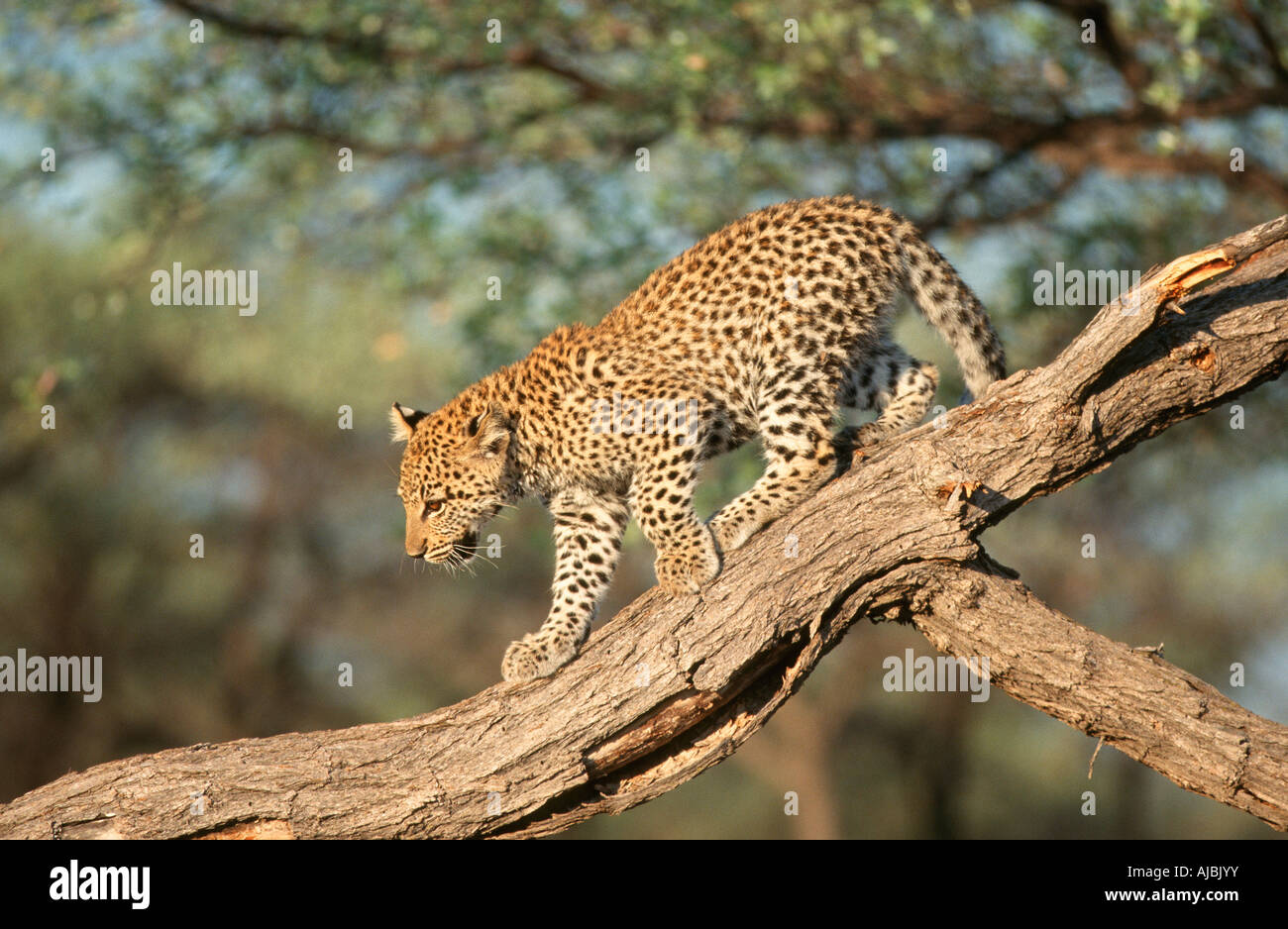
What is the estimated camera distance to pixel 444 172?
1395cm

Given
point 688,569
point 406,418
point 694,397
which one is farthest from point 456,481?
point 688,569

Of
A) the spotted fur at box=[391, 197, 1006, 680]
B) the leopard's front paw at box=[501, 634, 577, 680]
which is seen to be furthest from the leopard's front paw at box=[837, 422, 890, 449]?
the leopard's front paw at box=[501, 634, 577, 680]

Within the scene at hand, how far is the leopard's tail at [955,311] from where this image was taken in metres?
7.32

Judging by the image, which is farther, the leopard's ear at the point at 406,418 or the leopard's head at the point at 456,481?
the leopard's ear at the point at 406,418

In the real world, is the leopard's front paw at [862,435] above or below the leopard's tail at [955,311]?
below

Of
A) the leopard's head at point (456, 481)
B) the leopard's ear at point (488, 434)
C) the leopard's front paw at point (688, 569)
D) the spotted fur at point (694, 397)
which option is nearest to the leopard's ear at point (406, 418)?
the spotted fur at point (694, 397)

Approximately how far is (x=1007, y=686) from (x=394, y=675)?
18.6 metres

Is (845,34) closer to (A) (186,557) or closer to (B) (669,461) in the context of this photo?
(B) (669,461)

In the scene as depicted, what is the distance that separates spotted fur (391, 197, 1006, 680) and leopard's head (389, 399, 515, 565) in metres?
0.01

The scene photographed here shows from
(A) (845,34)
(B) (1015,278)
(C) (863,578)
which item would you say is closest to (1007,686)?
(C) (863,578)

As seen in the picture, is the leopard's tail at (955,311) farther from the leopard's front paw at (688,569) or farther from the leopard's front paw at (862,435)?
the leopard's front paw at (688,569)

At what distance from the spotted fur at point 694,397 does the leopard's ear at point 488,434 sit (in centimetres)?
1

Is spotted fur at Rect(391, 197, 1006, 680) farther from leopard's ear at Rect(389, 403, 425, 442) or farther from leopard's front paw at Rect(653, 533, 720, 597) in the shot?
leopard's ear at Rect(389, 403, 425, 442)

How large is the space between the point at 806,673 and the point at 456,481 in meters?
2.41
